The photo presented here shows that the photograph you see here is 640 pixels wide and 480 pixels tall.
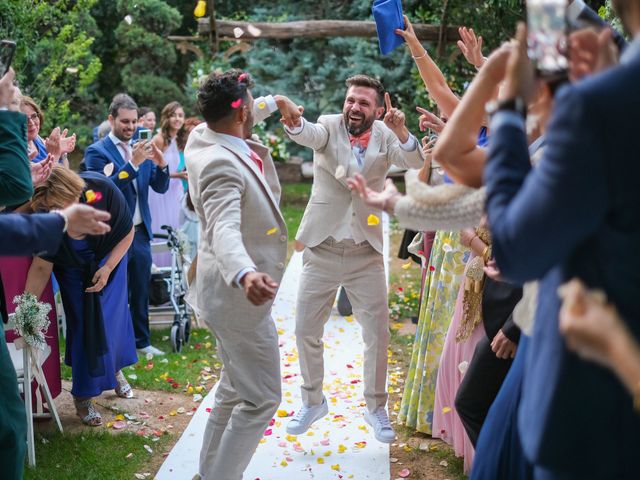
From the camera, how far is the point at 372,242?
4828 millimetres

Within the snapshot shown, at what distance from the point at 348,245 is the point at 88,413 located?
2.00 meters

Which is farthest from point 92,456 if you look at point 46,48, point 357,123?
point 46,48

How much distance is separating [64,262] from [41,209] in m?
0.45

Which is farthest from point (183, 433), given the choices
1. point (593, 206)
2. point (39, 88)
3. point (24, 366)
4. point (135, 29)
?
point (135, 29)

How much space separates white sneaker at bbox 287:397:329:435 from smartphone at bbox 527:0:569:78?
336 centimetres

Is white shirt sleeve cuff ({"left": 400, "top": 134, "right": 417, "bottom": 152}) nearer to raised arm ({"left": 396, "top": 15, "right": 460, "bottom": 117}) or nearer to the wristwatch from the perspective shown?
raised arm ({"left": 396, "top": 15, "right": 460, "bottom": 117})

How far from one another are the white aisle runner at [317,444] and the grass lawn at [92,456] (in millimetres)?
174

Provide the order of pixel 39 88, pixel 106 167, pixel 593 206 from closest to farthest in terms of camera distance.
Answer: pixel 593 206 < pixel 106 167 < pixel 39 88

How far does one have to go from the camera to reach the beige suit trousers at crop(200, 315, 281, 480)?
11.8 feet

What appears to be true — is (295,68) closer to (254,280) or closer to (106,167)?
(106,167)

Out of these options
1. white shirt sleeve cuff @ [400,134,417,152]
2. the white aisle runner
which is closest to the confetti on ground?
white shirt sleeve cuff @ [400,134,417,152]

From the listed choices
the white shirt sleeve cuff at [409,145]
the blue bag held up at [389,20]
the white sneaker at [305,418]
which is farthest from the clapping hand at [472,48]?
the white sneaker at [305,418]

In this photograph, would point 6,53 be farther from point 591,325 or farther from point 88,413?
point 591,325

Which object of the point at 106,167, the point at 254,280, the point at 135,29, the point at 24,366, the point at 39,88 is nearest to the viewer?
the point at 254,280
